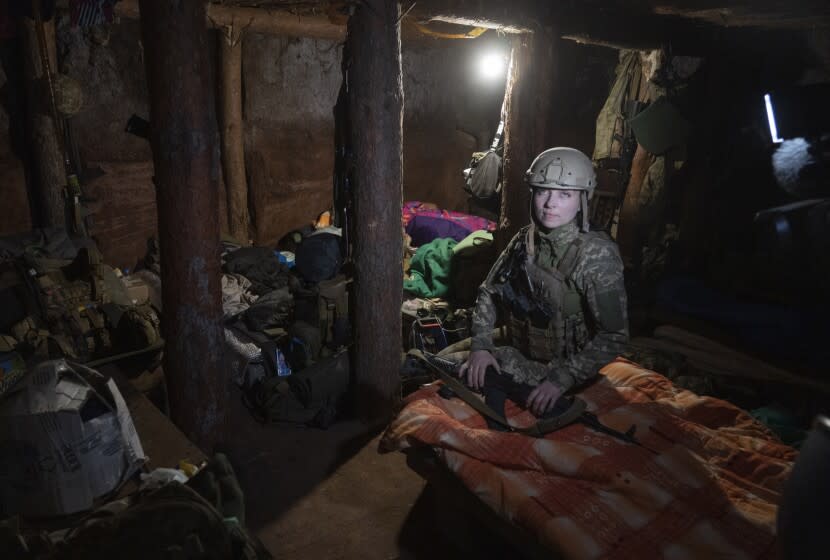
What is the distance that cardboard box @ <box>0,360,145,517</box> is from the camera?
1.98m

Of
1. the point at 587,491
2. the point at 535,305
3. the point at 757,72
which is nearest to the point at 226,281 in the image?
the point at 535,305

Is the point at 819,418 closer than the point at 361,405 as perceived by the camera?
Yes

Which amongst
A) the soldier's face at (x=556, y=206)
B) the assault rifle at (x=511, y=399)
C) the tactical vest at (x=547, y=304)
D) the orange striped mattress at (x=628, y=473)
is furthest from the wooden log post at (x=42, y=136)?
the soldier's face at (x=556, y=206)

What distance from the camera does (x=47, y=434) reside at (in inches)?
78.2

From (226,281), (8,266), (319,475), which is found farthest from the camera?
(226,281)

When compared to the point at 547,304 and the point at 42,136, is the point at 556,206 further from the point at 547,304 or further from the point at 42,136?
the point at 42,136

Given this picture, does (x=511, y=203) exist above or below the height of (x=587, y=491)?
above

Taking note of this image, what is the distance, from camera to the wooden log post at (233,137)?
685 centimetres

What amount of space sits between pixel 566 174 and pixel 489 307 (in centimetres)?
105

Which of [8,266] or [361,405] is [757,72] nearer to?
[361,405]

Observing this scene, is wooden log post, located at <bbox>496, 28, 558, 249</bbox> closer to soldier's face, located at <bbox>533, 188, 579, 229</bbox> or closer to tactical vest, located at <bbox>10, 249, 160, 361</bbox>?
soldier's face, located at <bbox>533, 188, 579, 229</bbox>

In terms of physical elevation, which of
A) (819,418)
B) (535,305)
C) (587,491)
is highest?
(819,418)

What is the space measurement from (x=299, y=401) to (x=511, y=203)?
2.91m

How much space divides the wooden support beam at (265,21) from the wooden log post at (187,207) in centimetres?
351
